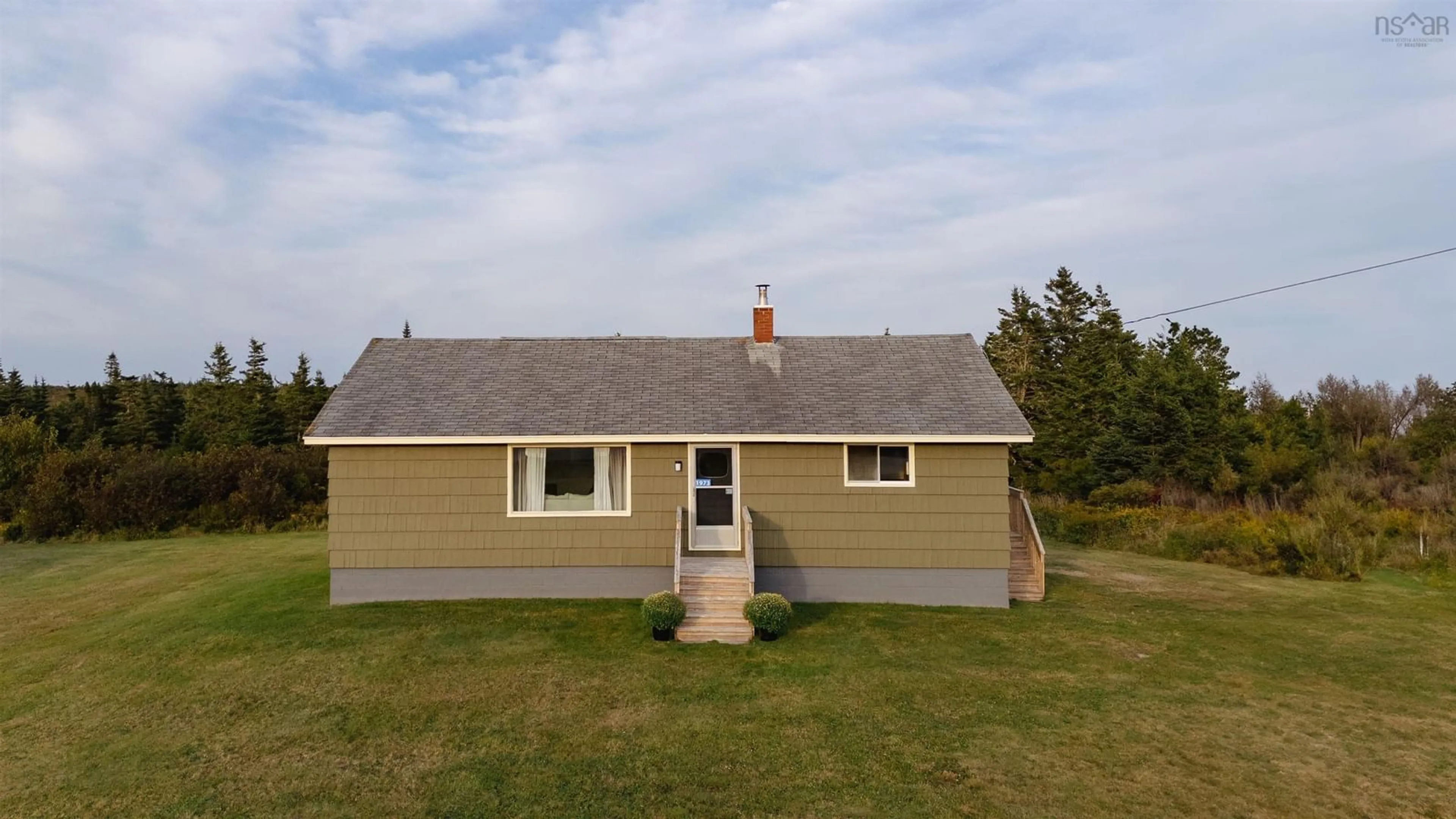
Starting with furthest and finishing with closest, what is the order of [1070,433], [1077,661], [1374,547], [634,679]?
[1070,433] → [1374,547] → [1077,661] → [634,679]

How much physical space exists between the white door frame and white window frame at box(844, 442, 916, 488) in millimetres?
1812

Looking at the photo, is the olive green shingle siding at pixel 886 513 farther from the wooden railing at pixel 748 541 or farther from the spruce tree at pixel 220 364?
the spruce tree at pixel 220 364

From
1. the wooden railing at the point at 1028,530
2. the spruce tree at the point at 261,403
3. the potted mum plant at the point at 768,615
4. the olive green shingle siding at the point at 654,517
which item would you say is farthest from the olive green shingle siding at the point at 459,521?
the spruce tree at the point at 261,403

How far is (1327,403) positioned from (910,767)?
41.3 metres

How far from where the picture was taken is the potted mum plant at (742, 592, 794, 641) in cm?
981

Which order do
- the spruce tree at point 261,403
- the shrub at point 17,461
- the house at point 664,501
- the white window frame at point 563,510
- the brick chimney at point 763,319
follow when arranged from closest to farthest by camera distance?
the house at point 664,501 → the white window frame at point 563,510 → the brick chimney at point 763,319 → the shrub at point 17,461 → the spruce tree at point 261,403

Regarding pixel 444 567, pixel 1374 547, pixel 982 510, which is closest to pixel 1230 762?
pixel 982 510

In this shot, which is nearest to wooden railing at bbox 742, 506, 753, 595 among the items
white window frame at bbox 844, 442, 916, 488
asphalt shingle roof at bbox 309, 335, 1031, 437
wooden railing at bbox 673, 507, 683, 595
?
wooden railing at bbox 673, 507, 683, 595

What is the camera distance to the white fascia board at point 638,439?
37.7 ft

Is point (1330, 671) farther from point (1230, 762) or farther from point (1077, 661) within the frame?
point (1230, 762)

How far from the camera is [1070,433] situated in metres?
32.0

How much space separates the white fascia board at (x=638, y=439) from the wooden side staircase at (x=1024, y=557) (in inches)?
97.6

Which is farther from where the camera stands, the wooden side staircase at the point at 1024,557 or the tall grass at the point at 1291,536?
the tall grass at the point at 1291,536

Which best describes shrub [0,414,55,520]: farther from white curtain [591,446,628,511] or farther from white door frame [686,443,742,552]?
white door frame [686,443,742,552]
